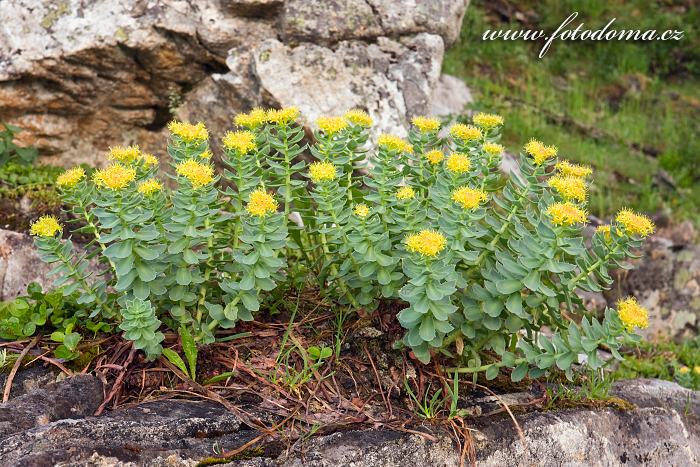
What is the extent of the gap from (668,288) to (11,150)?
15.4ft

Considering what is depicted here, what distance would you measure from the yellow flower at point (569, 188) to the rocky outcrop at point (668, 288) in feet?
9.66

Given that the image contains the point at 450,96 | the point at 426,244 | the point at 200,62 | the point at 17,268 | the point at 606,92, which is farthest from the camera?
the point at 606,92

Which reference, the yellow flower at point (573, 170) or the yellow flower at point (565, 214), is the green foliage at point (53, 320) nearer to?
the yellow flower at point (565, 214)

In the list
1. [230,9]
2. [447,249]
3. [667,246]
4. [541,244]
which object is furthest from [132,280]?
[667,246]

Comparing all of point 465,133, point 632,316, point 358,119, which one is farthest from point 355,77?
point 632,316

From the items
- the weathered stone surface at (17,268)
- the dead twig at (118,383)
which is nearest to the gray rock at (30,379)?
the dead twig at (118,383)

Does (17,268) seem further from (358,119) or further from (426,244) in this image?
(426,244)

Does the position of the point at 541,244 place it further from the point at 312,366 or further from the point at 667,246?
the point at 667,246

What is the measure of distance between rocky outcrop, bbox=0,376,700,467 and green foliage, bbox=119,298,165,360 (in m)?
0.20

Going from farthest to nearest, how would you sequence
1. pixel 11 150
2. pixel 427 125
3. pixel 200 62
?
pixel 200 62
pixel 11 150
pixel 427 125

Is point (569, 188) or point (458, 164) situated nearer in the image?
point (569, 188)

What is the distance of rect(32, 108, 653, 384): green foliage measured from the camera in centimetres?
220

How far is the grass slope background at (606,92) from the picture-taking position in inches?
255

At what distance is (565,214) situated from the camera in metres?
2.12
